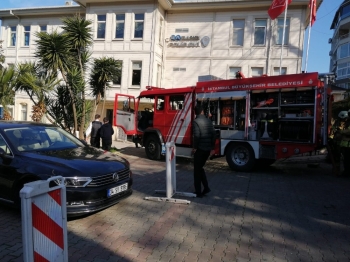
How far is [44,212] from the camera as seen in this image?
98.2 inches

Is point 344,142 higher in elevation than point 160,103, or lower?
lower

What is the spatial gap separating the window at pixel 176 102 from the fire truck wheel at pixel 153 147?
136 cm

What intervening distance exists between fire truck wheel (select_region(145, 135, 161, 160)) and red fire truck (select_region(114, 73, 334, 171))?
0.12 feet

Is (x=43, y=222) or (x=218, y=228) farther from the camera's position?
(x=218, y=228)

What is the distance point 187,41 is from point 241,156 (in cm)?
1260

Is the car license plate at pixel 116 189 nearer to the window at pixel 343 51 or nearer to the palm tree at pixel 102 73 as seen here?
the palm tree at pixel 102 73

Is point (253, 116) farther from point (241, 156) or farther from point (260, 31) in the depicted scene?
point (260, 31)

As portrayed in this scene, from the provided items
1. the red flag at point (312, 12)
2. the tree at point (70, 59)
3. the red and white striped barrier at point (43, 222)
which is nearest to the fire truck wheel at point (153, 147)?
the tree at point (70, 59)

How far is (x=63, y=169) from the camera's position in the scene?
4293 mm

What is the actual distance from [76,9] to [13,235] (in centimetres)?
2046

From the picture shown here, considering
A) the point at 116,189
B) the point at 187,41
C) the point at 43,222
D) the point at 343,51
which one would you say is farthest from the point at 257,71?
the point at 343,51

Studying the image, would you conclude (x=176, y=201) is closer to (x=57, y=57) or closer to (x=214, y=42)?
(x=57, y=57)

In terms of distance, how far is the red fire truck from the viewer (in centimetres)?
824

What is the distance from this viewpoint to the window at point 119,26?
65.0ft
